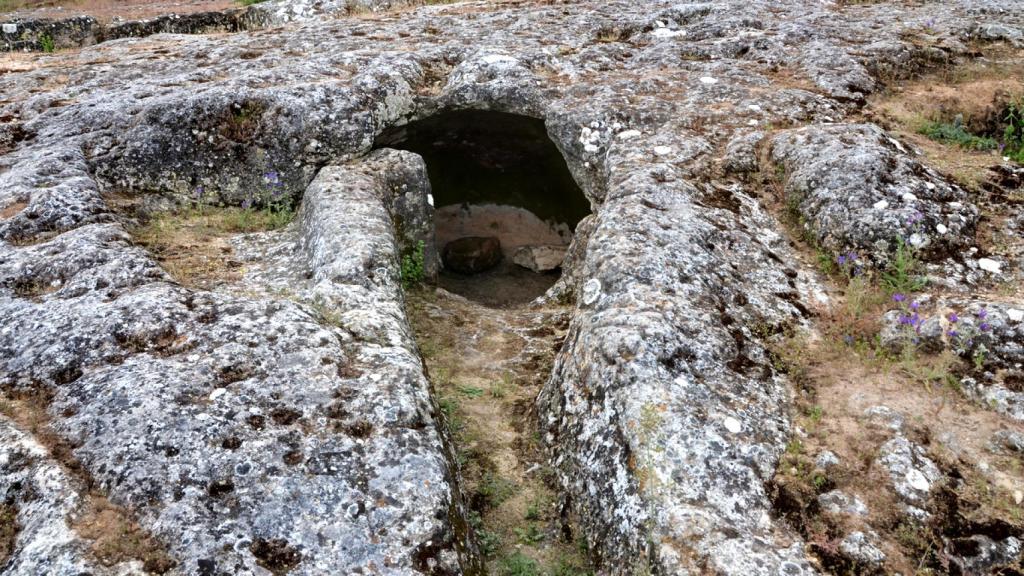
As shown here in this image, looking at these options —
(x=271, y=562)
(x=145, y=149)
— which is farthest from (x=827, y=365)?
(x=145, y=149)

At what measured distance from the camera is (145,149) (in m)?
8.22

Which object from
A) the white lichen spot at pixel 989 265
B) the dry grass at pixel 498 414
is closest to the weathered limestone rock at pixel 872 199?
the white lichen spot at pixel 989 265

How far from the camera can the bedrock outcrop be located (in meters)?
4.04

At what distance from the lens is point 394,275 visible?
6.54m

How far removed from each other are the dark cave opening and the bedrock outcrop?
133 centimetres

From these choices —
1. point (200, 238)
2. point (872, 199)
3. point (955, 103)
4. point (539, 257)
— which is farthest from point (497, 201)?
point (872, 199)

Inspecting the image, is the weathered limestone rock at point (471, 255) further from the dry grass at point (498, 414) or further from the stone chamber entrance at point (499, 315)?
the dry grass at point (498, 414)

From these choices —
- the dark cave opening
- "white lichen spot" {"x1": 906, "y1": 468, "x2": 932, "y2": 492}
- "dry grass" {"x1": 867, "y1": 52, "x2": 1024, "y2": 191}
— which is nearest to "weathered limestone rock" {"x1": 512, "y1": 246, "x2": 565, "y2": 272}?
the dark cave opening

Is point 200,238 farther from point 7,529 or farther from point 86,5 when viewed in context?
point 86,5

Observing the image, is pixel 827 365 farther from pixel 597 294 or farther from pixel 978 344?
pixel 597 294

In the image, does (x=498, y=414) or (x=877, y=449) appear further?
(x=498, y=414)

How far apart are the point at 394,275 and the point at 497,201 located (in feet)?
24.1

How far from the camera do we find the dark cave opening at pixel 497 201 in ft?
36.7

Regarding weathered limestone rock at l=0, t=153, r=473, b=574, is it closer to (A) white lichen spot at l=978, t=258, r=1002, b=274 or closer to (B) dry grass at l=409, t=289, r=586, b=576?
(B) dry grass at l=409, t=289, r=586, b=576
